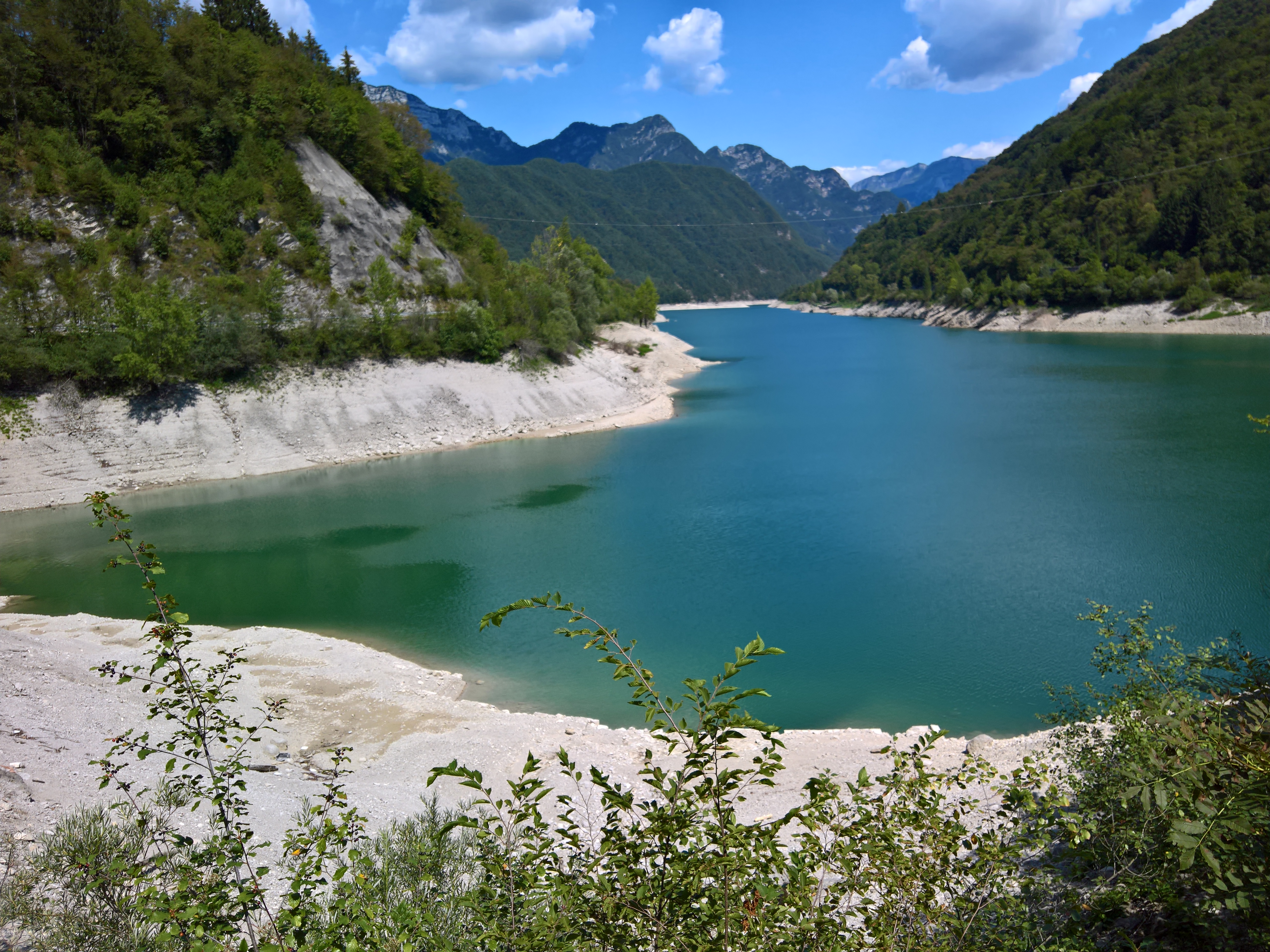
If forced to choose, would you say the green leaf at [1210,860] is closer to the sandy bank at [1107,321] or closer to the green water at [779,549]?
the green water at [779,549]

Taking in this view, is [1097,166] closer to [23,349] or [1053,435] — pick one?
[1053,435]

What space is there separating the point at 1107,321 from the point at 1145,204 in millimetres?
20407

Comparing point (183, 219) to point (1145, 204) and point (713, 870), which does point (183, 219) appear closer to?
point (713, 870)

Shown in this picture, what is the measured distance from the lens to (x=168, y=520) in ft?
80.1

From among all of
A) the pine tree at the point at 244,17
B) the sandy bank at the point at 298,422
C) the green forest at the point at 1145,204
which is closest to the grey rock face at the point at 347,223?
the sandy bank at the point at 298,422

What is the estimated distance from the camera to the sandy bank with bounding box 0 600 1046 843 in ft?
26.8

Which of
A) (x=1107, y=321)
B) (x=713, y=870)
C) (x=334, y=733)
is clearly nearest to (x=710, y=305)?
(x=1107, y=321)

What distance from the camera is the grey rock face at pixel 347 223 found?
125 feet

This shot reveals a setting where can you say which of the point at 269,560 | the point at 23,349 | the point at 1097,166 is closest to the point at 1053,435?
the point at 269,560

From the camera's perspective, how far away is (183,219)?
34.4m

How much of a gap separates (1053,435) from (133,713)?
108ft

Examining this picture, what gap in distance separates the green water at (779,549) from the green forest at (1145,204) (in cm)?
4334

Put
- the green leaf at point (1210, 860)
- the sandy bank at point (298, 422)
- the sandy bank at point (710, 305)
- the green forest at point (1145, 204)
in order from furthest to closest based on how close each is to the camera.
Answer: the sandy bank at point (710, 305) < the green forest at point (1145, 204) < the sandy bank at point (298, 422) < the green leaf at point (1210, 860)

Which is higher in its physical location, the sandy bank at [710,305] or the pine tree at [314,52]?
the pine tree at [314,52]
